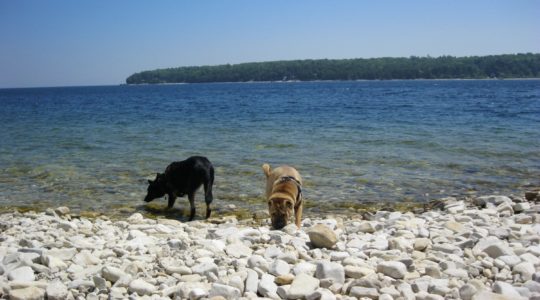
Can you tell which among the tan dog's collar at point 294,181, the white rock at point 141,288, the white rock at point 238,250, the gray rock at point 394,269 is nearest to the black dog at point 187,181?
the tan dog's collar at point 294,181

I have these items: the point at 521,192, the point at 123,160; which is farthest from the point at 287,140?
the point at 521,192

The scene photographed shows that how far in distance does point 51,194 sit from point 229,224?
5316mm

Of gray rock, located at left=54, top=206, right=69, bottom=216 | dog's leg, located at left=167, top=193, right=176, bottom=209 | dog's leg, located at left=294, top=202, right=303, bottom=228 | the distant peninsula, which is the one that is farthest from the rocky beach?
the distant peninsula

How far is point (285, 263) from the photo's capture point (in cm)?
505

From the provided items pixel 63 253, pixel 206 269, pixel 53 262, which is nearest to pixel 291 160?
pixel 63 253

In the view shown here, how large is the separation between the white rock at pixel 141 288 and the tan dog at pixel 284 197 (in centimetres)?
307

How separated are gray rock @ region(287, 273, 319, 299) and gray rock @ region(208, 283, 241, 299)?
525 mm

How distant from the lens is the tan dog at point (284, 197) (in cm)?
734

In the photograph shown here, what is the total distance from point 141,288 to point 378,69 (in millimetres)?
174273

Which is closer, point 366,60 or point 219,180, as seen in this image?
point 219,180

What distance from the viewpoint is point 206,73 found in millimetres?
193125

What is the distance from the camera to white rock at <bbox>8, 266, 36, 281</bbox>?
15.5ft

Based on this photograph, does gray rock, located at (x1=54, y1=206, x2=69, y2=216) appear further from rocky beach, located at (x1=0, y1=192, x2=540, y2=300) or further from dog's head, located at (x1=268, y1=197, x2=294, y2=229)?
dog's head, located at (x1=268, y1=197, x2=294, y2=229)

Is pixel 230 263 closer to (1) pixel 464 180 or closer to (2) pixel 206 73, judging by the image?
(1) pixel 464 180
